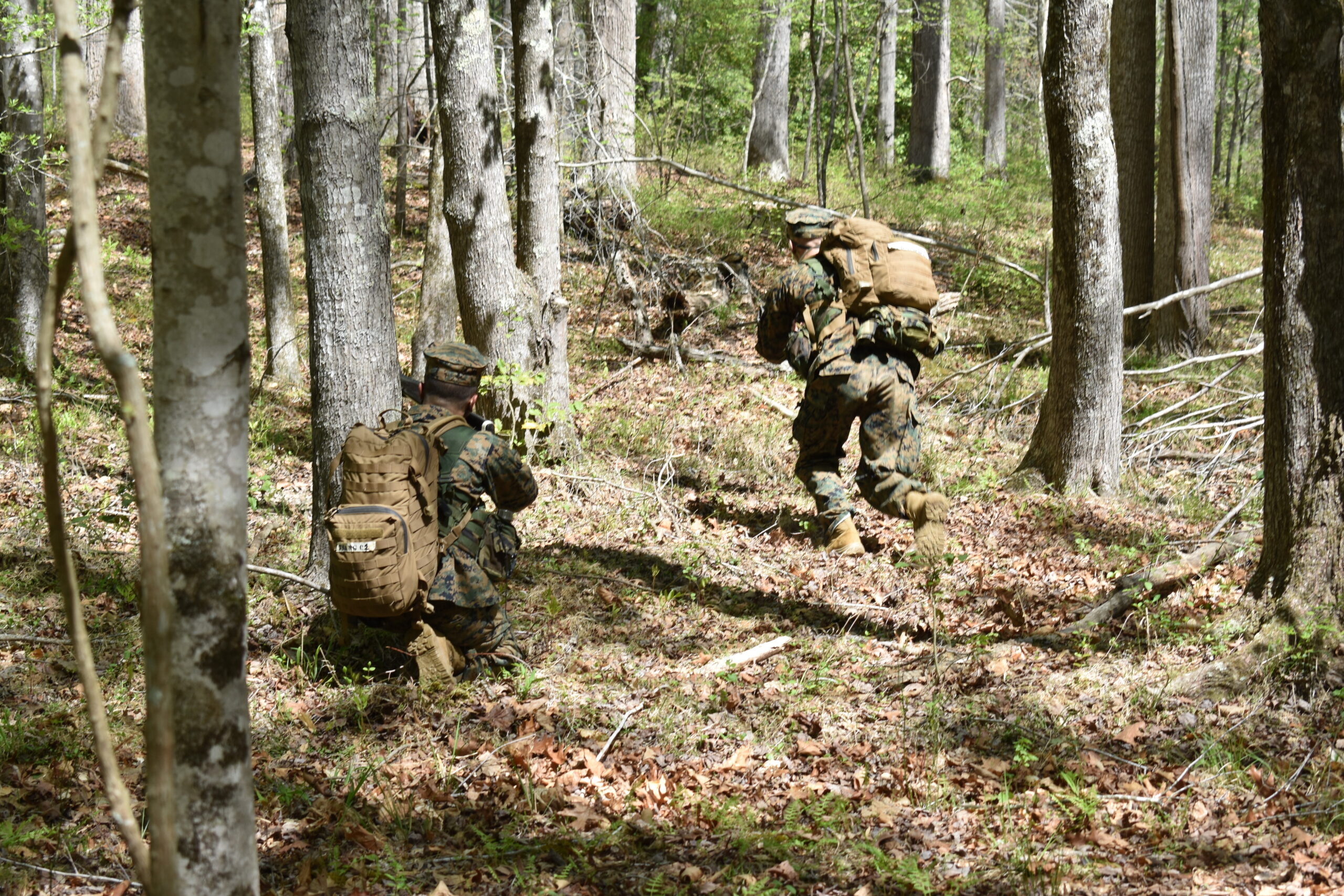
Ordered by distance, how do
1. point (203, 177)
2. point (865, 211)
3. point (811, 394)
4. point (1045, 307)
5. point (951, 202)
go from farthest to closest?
1. point (951, 202)
2. point (865, 211)
3. point (1045, 307)
4. point (811, 394)
5. point (203, 177)

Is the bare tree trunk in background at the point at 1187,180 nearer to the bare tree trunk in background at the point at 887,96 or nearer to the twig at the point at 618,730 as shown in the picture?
the twig at the point at 618,730

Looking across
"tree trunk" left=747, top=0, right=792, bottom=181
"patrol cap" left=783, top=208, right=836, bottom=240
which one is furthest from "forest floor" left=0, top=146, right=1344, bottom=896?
"tree trunk" left=747, top=0, right=792, bottom=181

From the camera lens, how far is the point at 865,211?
41.5ft

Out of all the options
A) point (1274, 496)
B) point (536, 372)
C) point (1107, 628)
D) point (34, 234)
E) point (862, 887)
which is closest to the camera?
point (862, 887)

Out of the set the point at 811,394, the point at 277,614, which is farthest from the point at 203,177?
the point at 811,394

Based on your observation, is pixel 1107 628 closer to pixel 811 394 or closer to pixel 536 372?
pixel 811 394

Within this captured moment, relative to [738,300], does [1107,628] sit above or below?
below

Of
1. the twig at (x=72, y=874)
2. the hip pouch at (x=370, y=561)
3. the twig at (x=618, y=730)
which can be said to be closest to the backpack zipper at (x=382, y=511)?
the hip pouch at (x=370, y=561)

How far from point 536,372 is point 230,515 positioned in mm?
6042

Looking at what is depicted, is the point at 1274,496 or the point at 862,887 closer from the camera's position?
the point at 862,887

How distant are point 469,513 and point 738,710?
172 cm

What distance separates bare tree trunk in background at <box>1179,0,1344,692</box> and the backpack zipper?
3665 millimetres

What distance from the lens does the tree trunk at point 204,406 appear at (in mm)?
1877

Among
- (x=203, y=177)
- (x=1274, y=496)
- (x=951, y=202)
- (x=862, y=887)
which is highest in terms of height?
(x=951, y=202)
